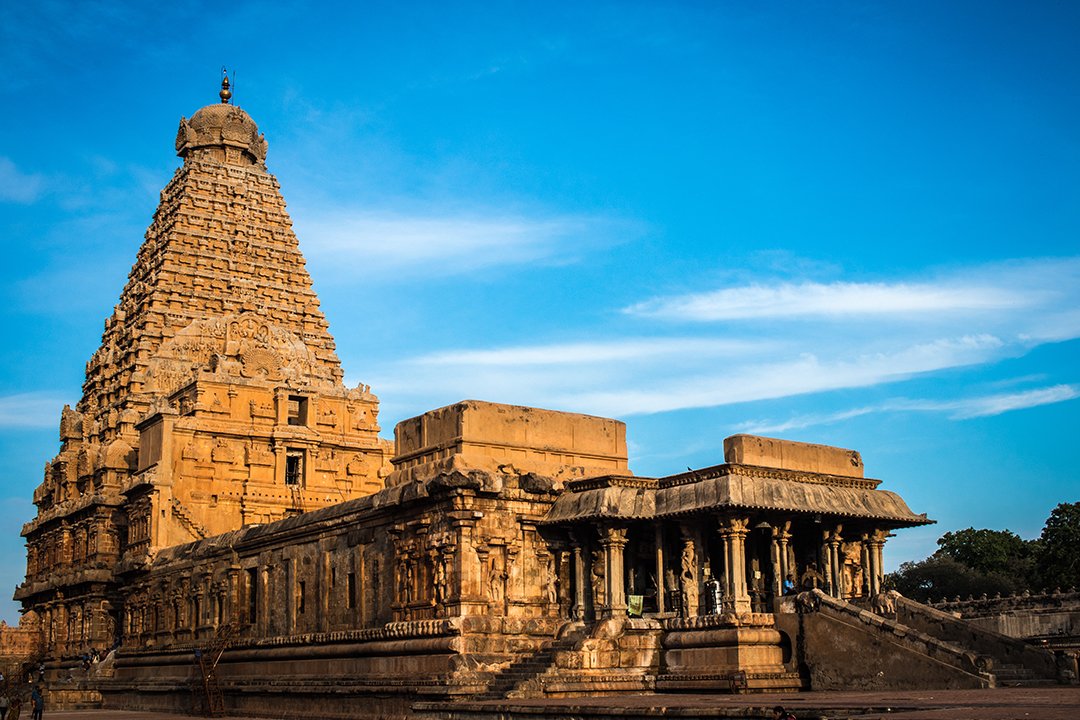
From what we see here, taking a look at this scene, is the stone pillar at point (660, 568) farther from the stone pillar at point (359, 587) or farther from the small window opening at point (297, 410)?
the small window opening at point (297, 410)

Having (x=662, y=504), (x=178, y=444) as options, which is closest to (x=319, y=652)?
(x=662, y=504)

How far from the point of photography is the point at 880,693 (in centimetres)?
2350

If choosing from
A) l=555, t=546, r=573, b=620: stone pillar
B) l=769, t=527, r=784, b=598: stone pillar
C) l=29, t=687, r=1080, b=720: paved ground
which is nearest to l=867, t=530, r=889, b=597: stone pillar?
l=769, t=527, r=784, b=598: stone pillar

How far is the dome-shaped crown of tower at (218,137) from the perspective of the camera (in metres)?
70.2

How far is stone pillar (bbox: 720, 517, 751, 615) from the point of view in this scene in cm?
2805

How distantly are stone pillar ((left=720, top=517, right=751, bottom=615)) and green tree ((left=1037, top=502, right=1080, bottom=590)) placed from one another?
1418 inches

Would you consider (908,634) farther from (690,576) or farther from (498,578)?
(498,578)

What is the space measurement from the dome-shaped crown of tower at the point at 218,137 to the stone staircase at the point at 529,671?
1845 inches

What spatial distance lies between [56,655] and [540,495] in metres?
36.4

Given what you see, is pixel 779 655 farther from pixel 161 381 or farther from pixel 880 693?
pixel 161 381

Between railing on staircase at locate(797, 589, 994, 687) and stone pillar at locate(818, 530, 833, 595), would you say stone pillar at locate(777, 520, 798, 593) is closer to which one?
stone pillar at locate(818, 530, 833, 595)

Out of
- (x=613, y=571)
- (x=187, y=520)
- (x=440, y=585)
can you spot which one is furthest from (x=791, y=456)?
(x=187, y=520)

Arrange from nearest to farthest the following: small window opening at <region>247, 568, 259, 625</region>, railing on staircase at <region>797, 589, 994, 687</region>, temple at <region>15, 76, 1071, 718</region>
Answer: railing on staircase at <region>797, 589, 994, 687</region>
temple at <region>15, 76, 1071, 718</region>
small window opening at <region>247, 568, 259, 625</region>

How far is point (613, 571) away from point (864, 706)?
41.4 ft
